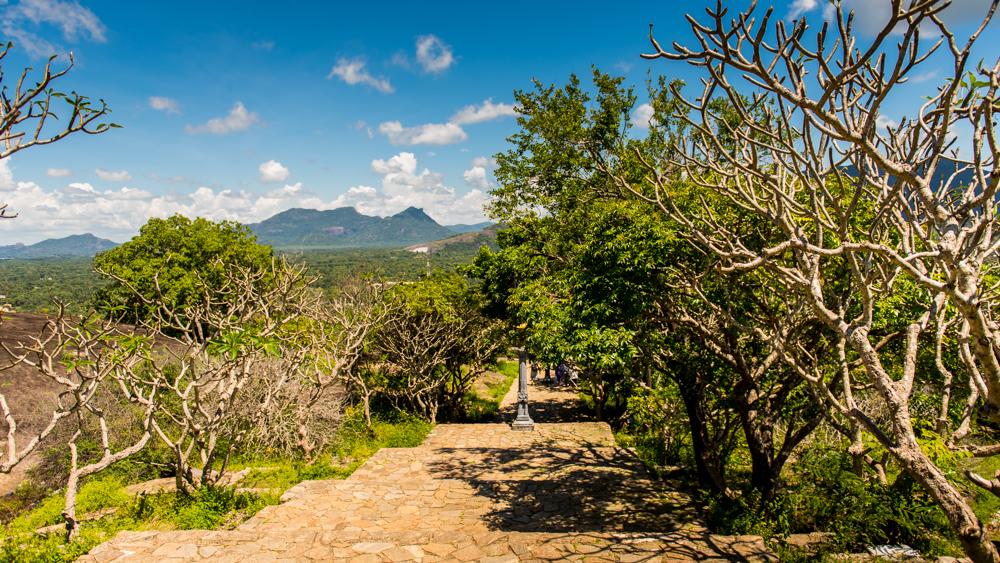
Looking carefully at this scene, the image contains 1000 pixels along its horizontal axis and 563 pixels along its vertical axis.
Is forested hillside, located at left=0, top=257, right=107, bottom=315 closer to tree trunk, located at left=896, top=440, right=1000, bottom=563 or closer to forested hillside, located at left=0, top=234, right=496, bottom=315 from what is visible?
forested hillside, located at left=0, top=234, right=496, bottom=315

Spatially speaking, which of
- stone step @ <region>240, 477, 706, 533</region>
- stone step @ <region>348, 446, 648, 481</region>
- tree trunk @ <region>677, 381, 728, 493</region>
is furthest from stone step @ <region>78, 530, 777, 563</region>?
stone step @ <region>348, 446, 648, 481</region>

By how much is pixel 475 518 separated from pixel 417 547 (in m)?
1.55

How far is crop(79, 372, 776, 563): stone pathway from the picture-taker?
480 centimetres

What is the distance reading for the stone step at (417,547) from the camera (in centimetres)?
463

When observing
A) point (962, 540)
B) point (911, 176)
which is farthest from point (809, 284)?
point (962, 540)

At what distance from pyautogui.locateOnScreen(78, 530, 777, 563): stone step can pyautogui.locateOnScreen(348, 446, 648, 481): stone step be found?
3.03 m

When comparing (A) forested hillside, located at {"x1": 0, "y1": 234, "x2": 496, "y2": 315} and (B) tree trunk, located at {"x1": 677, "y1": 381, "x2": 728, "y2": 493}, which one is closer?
(B) tree trunk, located at {"x1": 677, "y1": 381, "x2": 728, "y2": 493}

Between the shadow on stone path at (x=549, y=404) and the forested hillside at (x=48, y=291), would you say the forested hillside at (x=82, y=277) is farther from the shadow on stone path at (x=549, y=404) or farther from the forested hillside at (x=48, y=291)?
the shadow on stone path at (x=549, y=404)

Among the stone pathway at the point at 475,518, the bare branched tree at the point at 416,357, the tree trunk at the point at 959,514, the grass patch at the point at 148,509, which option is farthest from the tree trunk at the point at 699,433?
the bare branched tree at the point at 416,357

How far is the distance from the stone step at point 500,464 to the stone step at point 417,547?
3026 mm

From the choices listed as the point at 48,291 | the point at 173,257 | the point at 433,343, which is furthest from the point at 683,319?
the point at 173,257

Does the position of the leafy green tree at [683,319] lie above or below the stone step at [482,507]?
above

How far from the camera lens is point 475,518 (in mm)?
6469

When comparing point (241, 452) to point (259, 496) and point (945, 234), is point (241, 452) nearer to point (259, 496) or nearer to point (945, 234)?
point (259, 496)
